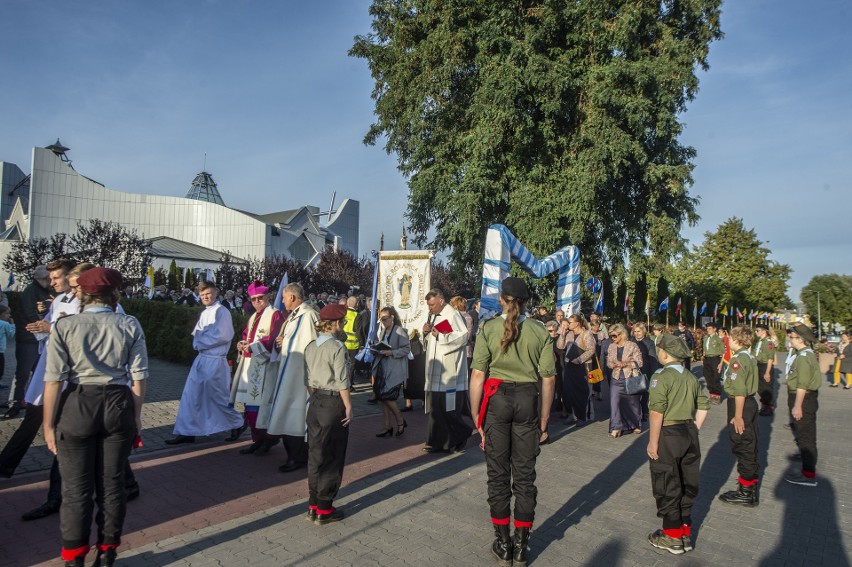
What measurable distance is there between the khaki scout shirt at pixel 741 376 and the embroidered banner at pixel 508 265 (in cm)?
371

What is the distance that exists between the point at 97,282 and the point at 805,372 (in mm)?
6949

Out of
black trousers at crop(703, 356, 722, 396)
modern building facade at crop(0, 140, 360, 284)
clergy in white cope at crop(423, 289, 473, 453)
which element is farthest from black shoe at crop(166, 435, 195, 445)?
modern building facade at crop(0, 140, 360, 284)

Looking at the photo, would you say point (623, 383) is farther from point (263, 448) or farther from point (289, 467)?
point (263, 448)

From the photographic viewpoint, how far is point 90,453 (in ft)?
11.4

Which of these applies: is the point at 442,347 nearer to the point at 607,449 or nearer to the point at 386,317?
the point at 386,317

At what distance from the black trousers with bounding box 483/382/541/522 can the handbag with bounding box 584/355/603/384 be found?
18.3 ft

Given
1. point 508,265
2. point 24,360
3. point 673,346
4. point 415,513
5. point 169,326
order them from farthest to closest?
point 169,326
point 508,265
point 24,360
point 415,513
point 673,346

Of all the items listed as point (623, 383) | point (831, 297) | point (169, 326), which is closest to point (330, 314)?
point (623, 383)

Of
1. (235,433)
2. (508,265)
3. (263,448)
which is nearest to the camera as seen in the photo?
(263,448)

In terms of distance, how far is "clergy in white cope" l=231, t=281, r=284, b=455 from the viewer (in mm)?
6602

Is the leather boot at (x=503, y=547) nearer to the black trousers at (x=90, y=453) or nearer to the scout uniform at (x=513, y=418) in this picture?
the scout uniform at (x=513, y=418)

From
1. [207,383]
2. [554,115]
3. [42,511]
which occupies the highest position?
[554,115]

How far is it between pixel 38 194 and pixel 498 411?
55477 mm

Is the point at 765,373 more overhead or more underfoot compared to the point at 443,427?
more overhead
